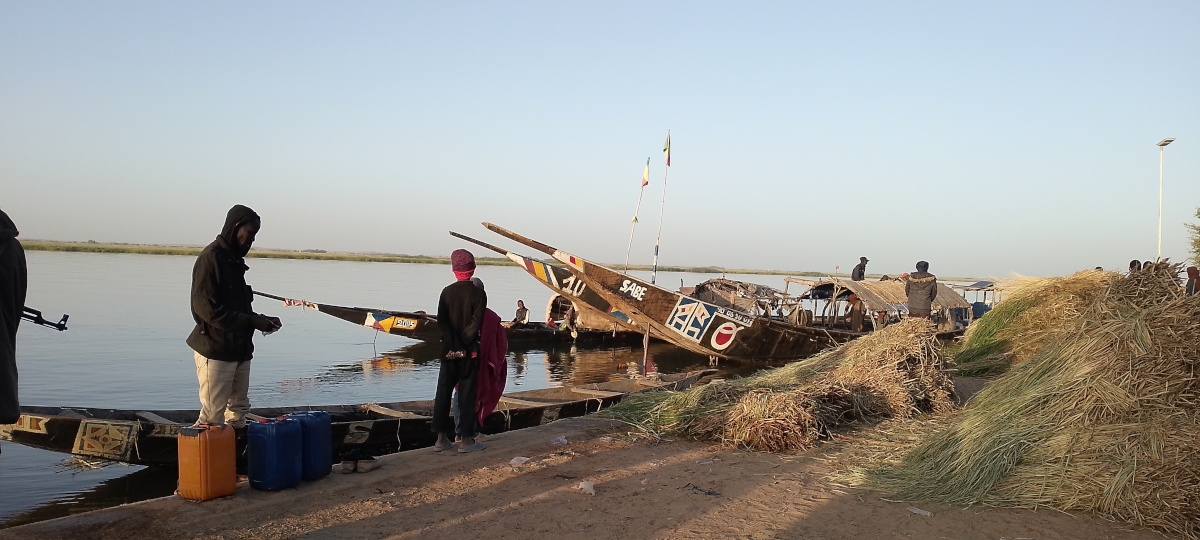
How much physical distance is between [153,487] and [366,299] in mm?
26497

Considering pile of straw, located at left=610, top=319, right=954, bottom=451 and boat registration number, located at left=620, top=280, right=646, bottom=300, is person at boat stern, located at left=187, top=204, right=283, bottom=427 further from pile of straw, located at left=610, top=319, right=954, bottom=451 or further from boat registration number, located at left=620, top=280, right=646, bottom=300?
boat registration number, located at left=620, top=280, right=646, bottom=300

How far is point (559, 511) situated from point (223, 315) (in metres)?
2.46

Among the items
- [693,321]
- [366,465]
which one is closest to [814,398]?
[366,465]

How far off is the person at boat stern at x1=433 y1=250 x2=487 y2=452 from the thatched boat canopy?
1358 cm

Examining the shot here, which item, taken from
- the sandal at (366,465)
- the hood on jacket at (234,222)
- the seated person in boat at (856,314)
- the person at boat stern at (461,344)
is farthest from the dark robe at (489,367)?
the seated person in boat at (856,314)

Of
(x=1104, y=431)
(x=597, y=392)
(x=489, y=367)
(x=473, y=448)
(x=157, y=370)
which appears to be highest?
(x=489, y=367)

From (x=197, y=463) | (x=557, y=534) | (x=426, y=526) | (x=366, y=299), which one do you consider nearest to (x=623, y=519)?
(x=557, y=534)

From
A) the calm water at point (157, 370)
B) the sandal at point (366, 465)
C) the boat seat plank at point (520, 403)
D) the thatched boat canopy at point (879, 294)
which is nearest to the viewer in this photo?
the sandal at point (366, 465)

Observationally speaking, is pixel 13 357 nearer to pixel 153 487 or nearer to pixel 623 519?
pixel 623 519

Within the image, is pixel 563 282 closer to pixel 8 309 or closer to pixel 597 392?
pixel 597 392

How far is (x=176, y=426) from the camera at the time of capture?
632cm

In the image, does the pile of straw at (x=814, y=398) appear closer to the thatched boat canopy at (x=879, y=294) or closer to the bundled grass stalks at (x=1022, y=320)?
the bundled grass stalks at (x=1022, y=320)

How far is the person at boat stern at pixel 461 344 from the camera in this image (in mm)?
6031

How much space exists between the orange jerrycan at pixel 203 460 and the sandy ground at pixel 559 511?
0.08 m
